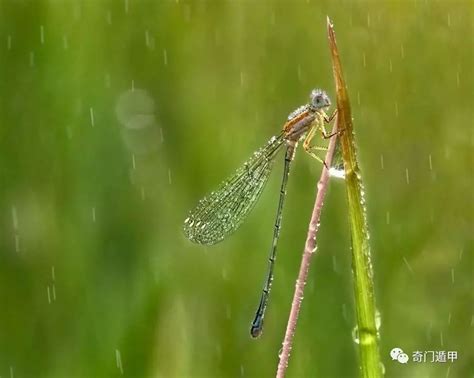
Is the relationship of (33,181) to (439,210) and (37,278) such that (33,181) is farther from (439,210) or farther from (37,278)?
(439,210)

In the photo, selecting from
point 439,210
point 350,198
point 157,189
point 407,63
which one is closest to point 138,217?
point 157,189

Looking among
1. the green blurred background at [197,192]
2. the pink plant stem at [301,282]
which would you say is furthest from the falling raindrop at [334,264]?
the pink plant stem at [301,282]

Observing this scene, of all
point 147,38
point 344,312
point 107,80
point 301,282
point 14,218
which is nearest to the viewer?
point 301,282

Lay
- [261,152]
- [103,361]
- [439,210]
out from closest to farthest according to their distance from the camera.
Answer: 1. [103,361]
2. [261,152]
3. [439,210]

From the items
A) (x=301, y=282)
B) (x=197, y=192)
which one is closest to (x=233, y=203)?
(x=197, y=192)

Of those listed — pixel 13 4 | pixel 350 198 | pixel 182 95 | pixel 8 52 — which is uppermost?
pixel 13 4

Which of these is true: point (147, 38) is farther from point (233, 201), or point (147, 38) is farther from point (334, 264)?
point (334, 264)

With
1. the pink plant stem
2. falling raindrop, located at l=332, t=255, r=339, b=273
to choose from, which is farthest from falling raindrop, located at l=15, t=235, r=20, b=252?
the pink plant stem

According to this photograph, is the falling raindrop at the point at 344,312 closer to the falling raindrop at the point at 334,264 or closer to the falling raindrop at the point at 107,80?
the falling raindrop at the point at 334,264
